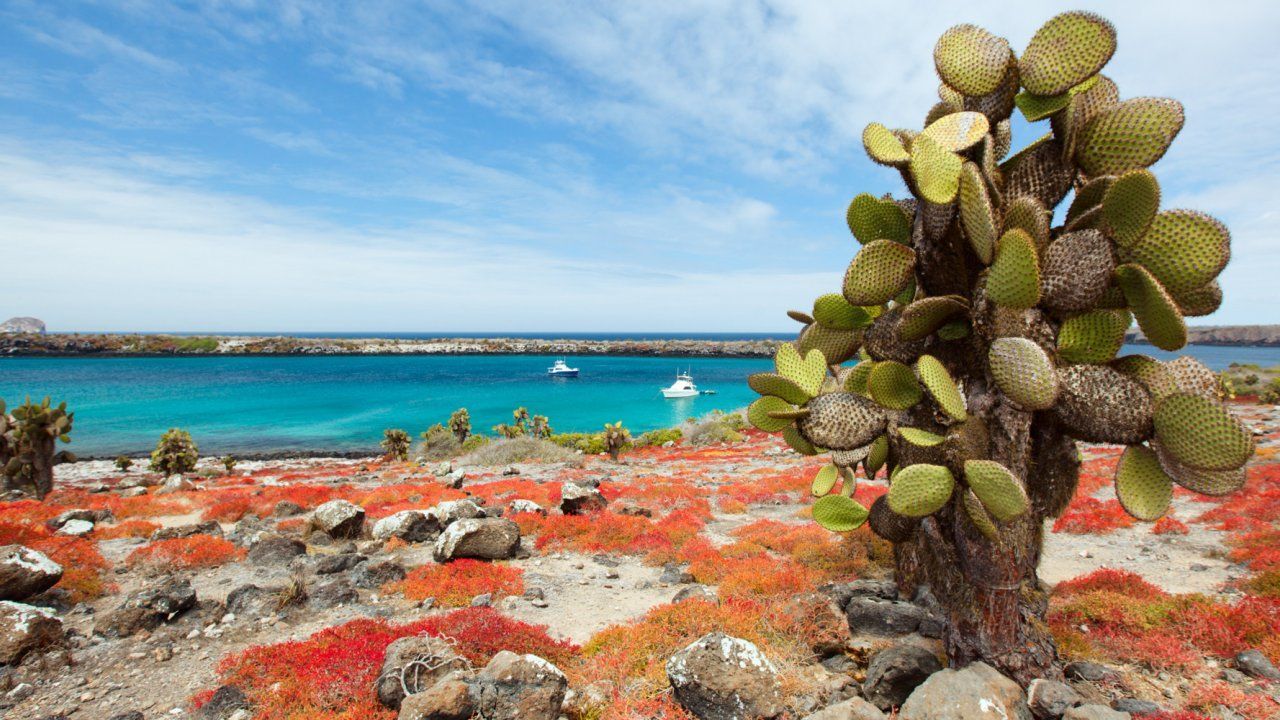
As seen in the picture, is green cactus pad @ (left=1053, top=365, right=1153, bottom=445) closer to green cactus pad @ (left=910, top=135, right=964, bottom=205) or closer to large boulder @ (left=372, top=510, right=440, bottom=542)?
green cactus pad @ (left=910, top=135, right=964, bottom=205)

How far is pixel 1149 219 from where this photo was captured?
12.5 ft

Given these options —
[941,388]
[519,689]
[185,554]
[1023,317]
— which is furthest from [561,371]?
[1023,317]

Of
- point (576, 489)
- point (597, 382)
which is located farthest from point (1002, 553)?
point (597, 382)

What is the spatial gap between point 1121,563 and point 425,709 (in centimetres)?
1056

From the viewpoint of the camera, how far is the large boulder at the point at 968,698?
400 cm

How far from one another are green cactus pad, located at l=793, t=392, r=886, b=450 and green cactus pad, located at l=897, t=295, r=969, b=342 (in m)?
0.82

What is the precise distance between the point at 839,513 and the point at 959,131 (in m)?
3.59

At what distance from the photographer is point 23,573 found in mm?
6914

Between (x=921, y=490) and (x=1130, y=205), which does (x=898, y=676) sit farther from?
(x=1130, y=205)

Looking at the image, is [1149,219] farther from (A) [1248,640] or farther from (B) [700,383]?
(B) [700,383]

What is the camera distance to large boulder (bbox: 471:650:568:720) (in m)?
4.62

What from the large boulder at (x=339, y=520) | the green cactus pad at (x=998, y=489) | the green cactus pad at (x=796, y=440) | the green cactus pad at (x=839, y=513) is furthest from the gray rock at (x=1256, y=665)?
the large boulder at (x=339, y=520)

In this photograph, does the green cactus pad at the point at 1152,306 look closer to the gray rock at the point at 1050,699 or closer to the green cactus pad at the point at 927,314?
the green cactus pad at the point at 927,314

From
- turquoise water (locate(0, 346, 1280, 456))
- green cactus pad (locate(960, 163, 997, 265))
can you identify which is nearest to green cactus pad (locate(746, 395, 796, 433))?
green cactus pad (locate(960, 163, 997, 265))
